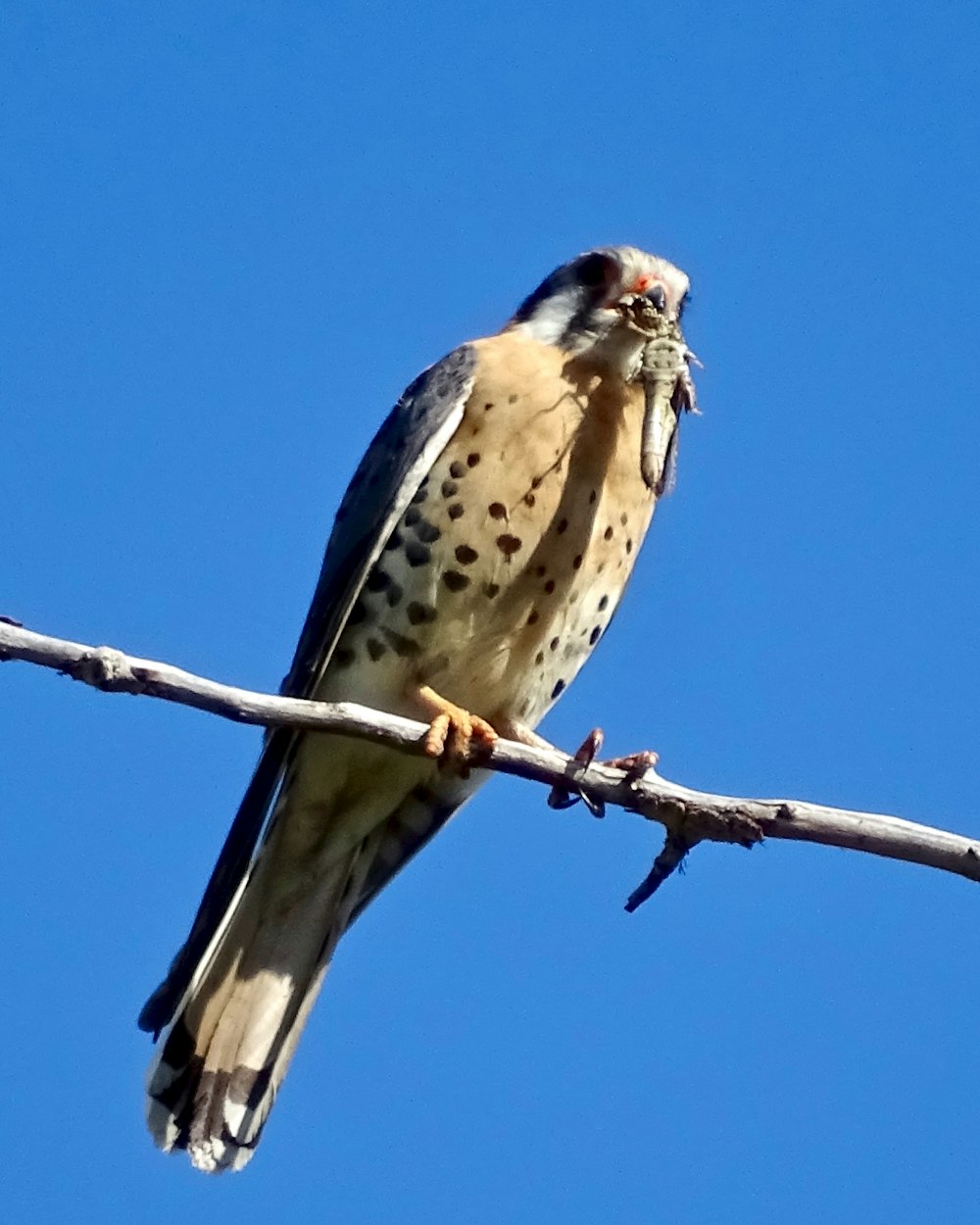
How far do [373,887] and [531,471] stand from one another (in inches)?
46.7

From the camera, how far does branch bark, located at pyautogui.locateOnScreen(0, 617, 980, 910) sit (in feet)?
10.2

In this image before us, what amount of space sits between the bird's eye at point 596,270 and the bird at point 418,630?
7cm

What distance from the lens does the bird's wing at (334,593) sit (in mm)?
4676

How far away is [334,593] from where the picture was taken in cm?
479

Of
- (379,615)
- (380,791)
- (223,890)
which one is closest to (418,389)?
(379,615)

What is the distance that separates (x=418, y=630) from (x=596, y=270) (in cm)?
116

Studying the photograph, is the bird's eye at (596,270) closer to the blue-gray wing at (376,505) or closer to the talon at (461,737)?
the blue-gray wing at (376,505)

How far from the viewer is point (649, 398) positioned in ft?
15.8

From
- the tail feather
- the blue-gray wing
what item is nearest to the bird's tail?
the tail feather

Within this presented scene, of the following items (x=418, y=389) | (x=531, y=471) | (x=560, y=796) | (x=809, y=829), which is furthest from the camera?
(x=418, y=389)

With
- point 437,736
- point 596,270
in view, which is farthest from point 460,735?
point 596,270

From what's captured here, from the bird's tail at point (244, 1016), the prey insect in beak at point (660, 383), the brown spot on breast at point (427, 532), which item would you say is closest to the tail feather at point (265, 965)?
the bird's tail at point (244, 1016)

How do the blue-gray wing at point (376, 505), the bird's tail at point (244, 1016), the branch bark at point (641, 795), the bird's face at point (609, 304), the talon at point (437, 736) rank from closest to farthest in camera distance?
the branch bark at point (641, 795) < the talon at point (437, 736) < the bird's tail at point (244, 1016) < the blue-gray wing at point (376, 505) < the bird's face at point (609, 304)

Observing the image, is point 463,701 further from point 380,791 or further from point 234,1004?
point 234,1004
